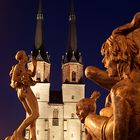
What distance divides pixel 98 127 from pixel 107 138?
0.09 m

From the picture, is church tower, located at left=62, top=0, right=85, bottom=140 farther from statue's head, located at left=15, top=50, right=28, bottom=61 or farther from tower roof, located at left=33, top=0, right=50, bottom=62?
statue's head, located at left=15, top=50, right=28, bottom=61

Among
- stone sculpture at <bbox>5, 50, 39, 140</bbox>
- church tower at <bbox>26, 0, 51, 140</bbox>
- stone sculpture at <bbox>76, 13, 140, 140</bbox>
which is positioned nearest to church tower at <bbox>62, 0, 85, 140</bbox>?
church tower at <bbox>26, 0, 51, 140</bbox>

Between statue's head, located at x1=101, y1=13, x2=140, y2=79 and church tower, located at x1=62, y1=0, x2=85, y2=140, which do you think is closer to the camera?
statue's head, located at x1=101, y1=13, x2=140, y2=79

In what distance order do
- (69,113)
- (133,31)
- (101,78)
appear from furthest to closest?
(69,113)
(101,78)
(133,31)

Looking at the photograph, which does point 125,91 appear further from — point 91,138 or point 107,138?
point 91,138

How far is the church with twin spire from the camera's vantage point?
205 ft

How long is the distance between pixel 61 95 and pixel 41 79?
417 centimetres

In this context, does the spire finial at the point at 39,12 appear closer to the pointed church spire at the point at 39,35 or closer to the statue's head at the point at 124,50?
the pointed church spire at the point at 39,35

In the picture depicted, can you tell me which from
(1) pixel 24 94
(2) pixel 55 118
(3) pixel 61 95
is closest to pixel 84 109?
(1) pixel 24 94

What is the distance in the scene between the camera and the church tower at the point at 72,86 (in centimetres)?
6278

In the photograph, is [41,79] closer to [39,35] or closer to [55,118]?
[55,118]

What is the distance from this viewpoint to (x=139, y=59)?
171 centimetres

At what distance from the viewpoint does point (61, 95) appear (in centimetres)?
6612

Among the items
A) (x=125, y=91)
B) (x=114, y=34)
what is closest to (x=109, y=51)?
(x=114, y=34)
